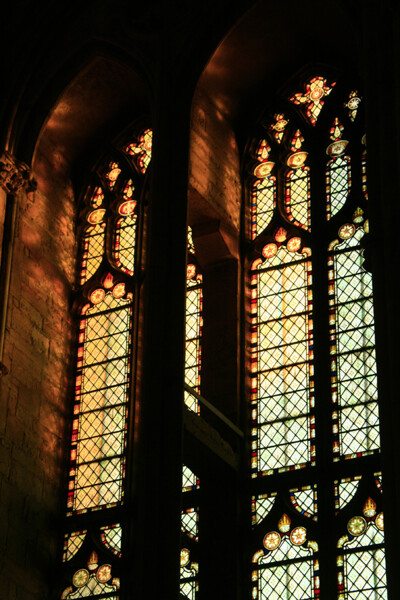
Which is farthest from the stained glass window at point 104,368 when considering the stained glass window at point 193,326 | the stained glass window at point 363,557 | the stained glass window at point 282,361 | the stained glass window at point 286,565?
the stained glass window at point 363,557

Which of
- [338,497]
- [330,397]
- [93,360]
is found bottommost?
[338,497]

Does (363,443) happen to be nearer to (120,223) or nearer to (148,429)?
(148,429)

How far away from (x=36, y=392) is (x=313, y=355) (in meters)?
2.91

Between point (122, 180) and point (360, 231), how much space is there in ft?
10.5

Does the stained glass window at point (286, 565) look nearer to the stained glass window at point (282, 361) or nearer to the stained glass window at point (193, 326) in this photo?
the stained glass window at point (282, 361)

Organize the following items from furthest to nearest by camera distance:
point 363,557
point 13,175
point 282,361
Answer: point 13,175 → point 282,361 → point 363,557

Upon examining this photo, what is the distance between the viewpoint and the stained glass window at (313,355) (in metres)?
14.1

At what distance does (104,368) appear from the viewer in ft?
53.7

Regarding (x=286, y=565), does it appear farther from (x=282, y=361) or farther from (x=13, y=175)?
(x=13, y=175)

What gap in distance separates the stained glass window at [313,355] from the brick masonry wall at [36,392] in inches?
84.6

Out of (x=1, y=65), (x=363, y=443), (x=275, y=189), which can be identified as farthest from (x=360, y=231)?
(x=1, y=65)

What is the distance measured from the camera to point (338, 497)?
14305 mm

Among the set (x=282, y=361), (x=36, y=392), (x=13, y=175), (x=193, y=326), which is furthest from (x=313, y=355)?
(x=13, y=175)

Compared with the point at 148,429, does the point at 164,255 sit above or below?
above
